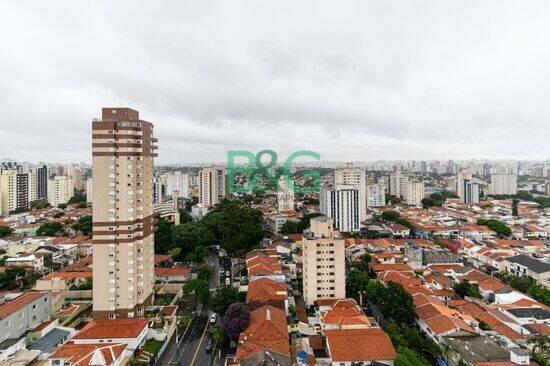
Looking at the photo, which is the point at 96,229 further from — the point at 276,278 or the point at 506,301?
the point at 506,301

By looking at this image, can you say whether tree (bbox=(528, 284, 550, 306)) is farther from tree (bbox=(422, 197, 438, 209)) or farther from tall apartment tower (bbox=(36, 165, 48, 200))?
tall apartment tower (bbox=(36, 165, 48, 200))

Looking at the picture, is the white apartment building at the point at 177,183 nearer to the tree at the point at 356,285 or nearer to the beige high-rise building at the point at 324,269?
the beige high-rise building at the point at 324,269

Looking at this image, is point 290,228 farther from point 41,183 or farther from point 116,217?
point 41,183

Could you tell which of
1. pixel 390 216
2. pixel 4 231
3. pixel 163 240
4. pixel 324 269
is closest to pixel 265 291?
pixel 324 269

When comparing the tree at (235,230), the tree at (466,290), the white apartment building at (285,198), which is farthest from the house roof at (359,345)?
the white apartment building at (285,198)

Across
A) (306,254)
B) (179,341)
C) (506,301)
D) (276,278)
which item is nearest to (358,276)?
(306,254)

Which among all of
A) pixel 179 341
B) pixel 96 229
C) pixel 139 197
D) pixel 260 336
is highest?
pixel 139 197
